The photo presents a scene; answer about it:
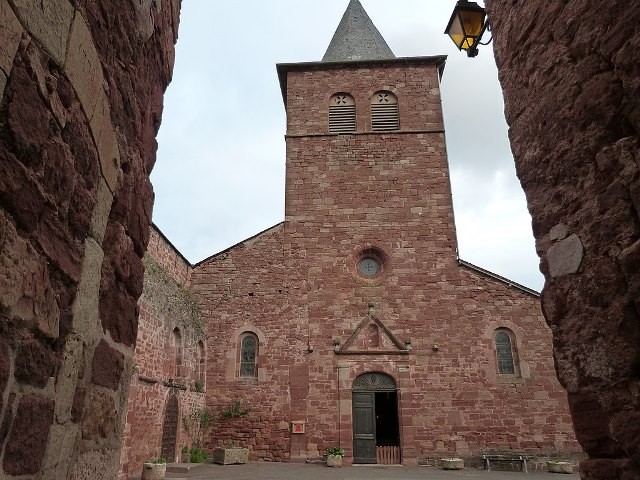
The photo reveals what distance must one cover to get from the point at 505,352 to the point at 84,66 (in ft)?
48.5

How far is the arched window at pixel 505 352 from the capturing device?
14516 mm

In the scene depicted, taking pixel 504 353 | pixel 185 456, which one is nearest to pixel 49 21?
pixel 185 456

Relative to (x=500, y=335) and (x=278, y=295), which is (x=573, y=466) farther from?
(x=278, y=295)

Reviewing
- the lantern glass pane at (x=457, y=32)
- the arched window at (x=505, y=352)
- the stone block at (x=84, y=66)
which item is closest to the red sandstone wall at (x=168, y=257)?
the lantern glass pane at (x=457, y=32)

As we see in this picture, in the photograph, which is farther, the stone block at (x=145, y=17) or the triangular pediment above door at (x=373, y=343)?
the triangular pediment above door at (x=373, y=343)

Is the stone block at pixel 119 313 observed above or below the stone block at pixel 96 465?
above

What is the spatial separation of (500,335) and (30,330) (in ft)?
48.9

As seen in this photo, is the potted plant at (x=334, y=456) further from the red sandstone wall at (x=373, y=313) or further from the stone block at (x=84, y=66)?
the stone block at (x=84, y=66)

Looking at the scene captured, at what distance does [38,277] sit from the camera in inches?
55.4

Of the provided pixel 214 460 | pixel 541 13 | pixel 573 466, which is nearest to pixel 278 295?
pixel 214 460

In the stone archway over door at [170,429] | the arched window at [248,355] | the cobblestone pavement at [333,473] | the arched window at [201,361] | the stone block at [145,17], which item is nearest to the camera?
the stone block at [145,17]

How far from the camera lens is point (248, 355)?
14977 mm

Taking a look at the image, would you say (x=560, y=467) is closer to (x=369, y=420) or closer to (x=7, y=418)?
(x=369, y=420)

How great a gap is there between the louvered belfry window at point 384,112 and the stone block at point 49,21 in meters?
17.1
